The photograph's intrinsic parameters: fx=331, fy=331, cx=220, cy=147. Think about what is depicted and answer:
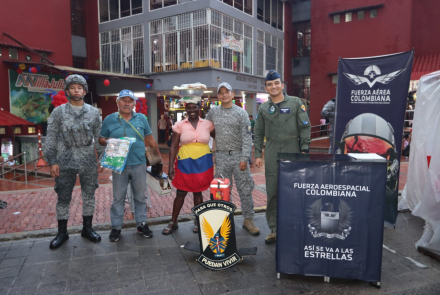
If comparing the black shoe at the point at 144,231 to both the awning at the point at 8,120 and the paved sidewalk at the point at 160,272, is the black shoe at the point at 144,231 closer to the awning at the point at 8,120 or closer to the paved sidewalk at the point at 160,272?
the paved sidewalk at the point at 160,272

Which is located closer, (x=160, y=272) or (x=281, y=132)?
(x=160, y=272)

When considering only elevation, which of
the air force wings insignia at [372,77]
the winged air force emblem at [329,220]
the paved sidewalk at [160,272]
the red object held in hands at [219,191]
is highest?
the air force wings insignia at [372,77]

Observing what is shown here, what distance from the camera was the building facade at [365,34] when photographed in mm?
17438

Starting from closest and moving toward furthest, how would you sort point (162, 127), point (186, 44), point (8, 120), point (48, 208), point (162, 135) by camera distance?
1. point (48, 208)
2. point (8, 120)
3. point (186, 44)
4. point (162, 127)
5. point (162, 135)

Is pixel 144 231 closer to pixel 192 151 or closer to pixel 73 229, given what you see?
pixel 73 229

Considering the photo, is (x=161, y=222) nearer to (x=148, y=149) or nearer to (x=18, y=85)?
(x=148, y=149)

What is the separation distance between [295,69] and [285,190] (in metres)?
24.1

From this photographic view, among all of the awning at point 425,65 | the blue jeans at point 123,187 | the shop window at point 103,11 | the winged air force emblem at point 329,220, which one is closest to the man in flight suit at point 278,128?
the winged air force emblem at point 329,220

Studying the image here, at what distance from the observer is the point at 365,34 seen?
60.5 feet

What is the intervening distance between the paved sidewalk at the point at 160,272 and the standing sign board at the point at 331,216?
0.73ft

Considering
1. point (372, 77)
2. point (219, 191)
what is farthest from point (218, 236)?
point (372, 77)

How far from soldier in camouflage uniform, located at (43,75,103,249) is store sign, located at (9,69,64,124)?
12.9 metres

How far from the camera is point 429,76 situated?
482 cm

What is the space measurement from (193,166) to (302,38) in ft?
79.0
